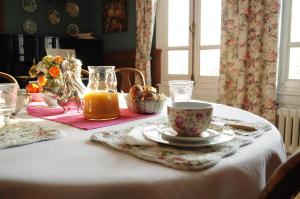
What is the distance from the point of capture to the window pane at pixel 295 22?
2.76 metres

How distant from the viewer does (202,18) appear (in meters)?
3.45

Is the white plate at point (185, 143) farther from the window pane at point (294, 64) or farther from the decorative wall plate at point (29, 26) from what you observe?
the decorative wall plate at point (29, 26)

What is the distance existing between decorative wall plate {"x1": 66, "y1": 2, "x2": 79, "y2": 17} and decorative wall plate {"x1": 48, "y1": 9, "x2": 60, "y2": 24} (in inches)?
8.6

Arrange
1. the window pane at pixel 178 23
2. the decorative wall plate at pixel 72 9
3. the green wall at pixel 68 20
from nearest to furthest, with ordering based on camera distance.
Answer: the window pane at pixel 178 23
the green wall at pixel 68 20
the decorative wall plate at pixel 72 9

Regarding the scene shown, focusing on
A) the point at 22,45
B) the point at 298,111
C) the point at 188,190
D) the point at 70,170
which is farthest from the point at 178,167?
the point at 22,45

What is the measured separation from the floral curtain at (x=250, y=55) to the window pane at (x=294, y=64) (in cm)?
26

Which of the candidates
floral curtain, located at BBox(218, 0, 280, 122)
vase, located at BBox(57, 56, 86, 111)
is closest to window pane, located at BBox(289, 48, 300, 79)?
floral curtain, located at BBox(218, 0, 280, 122)

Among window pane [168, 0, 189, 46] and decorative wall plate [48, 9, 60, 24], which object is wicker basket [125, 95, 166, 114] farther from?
decorative wall plate [48, 9, 60, 24]

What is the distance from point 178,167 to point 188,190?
0.18 ft

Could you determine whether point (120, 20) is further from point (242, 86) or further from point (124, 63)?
point (242, 86)

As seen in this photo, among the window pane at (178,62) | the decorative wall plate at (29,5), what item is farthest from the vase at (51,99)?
the decorative wall plate at (29,5)

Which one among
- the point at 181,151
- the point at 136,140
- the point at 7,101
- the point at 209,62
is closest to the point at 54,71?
the point at 7,101

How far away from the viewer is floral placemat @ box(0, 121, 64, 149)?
772mm

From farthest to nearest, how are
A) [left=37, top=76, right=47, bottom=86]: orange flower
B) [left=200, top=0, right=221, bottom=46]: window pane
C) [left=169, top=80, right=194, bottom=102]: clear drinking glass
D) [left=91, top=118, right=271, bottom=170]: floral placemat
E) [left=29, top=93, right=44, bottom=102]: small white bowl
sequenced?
1. [left=200, top=0, right=221, bottom=46]: window pane
2. [left=29, top=93, right=44, bottom=102]: small white bowl
3. [left=37, top=76, right=47, bottom=86]: orange flower
4. [left=169, top=80, right=194, bottom=102]: clear drinking glass
5. [left=91, top=118, right=271, bottom=170]: floral placemat
